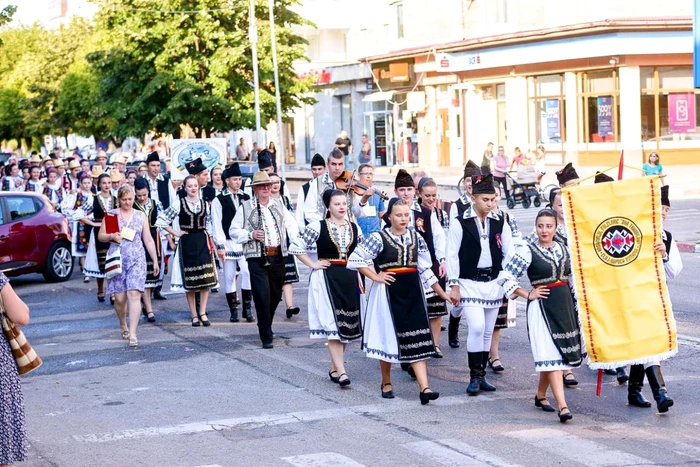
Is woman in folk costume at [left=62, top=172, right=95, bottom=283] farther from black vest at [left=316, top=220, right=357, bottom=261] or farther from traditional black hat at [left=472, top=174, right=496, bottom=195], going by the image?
traditional black hat at [left=472, top=174, right=496, bottom=195]

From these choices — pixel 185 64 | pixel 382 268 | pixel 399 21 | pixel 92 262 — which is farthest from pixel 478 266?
pixel 399 21

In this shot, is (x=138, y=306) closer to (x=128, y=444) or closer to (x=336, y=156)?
(x=336, y=156)

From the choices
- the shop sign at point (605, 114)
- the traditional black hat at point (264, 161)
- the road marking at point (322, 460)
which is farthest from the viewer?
the shop sign at point (605, 114)

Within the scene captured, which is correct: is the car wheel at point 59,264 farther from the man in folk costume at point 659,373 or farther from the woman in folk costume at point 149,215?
the man in folk costume at point 659,373

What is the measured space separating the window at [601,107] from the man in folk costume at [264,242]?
28597 mm

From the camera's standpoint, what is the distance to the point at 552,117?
41656 millimetres

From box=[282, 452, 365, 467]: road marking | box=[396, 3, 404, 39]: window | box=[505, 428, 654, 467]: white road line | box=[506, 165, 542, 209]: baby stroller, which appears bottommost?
box=[505, 428, 654, 467]: white road line

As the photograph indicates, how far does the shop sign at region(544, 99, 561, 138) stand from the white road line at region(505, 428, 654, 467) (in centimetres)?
3410

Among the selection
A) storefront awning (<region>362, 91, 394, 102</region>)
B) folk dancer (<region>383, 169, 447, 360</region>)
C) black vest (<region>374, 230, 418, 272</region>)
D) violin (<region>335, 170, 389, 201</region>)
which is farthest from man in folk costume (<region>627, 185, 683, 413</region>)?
storefront awning (<region>362, 91, 394, 102</region>)

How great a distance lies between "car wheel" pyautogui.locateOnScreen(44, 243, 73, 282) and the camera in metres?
19.3

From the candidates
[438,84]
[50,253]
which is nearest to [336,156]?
[50,253]

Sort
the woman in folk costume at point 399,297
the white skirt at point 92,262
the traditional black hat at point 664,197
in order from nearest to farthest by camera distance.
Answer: the traditional black hat at point 664,197
the woman in folk costume at point 399,297
the white skirt at point 92,262

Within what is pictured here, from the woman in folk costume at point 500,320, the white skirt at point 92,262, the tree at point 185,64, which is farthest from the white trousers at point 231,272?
the tree at point 185,64

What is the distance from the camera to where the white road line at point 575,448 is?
24.3 feet
